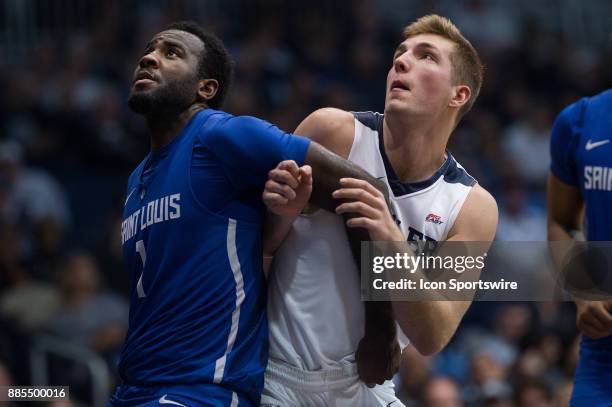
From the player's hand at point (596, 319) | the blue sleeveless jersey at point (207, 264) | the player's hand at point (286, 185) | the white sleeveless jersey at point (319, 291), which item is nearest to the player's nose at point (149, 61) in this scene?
the blue sleeveless jersey at point (207, 264)

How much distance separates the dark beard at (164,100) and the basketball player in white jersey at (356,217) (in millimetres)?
501

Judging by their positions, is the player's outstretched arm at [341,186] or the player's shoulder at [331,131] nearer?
the player's outstretched arm at [341,186]

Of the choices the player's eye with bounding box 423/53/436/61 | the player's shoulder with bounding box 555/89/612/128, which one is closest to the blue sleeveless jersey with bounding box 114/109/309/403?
the player's eye with bounding box 423/53/436/61

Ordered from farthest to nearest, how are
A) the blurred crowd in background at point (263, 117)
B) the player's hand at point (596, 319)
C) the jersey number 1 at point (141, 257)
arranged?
the blurred crowd in background at point (263, 117) → the player's hand at point (596, 319) → the jersey number 1 at point (141, 257)

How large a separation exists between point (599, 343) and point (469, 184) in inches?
38.2

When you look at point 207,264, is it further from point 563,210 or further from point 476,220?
point 563,210

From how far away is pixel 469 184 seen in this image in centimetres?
439

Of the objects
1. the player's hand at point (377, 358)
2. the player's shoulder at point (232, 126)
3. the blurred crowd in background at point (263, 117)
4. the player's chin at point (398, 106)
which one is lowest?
the player's hand at point (377, 358)

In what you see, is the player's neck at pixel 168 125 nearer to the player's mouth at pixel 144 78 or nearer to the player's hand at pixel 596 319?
the player's mouth at pixel 144 78

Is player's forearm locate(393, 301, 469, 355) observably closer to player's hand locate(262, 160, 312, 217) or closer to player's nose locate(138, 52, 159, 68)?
player's hand locate(262, 160, 312, 217)

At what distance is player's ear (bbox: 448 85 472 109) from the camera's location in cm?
440

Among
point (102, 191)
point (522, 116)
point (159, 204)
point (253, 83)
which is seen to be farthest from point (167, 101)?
point (522, 116)

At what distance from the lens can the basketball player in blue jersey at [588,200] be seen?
4520 mm

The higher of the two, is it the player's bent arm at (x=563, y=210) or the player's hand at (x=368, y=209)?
the player's bent arm at (x=563, y=210)
